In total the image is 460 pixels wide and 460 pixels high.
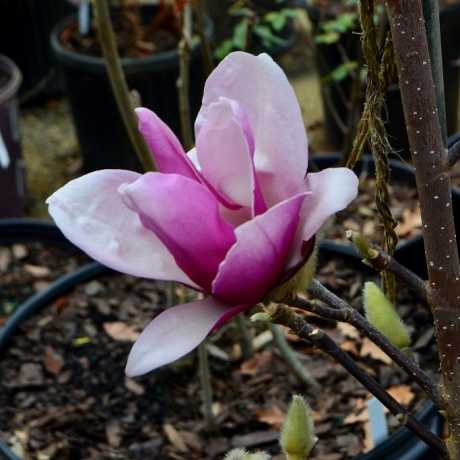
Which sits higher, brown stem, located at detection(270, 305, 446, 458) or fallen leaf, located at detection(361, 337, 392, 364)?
brown stem, located at detection(270, 305, 446, 458)

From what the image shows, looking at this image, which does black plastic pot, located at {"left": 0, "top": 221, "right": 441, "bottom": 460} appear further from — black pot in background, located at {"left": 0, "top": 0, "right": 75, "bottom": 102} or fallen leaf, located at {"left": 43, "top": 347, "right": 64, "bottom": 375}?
black pot in background, located at {"left": 0, "top": 0, "right": 75, "bottom": 102}

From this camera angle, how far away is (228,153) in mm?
469

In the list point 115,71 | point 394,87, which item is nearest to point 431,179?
point 115,71

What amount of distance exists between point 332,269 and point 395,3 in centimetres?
105

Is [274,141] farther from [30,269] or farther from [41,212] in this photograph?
[41,212]

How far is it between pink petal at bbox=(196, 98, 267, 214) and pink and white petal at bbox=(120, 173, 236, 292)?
0.06ft

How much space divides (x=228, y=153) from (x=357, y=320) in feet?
0.43

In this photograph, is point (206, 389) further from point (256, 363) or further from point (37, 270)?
point (37, 270)

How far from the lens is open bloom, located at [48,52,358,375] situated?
448 mm

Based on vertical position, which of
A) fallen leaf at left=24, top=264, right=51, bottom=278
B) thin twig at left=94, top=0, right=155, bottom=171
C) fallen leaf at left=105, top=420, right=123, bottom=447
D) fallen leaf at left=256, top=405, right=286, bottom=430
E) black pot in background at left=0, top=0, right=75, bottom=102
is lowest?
fallen leaf at left=24, top=264, right=51, bottom=278

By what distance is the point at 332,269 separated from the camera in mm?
1463

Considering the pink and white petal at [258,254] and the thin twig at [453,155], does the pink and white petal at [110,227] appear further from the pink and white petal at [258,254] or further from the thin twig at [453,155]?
the thin twig at [453,155]

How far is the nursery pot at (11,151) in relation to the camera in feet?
6.73

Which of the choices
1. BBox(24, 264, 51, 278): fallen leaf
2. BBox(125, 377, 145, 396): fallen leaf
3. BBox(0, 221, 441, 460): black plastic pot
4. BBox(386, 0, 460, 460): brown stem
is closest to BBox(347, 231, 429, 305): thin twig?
BBox(386, 0, 460, 460): brown stem
